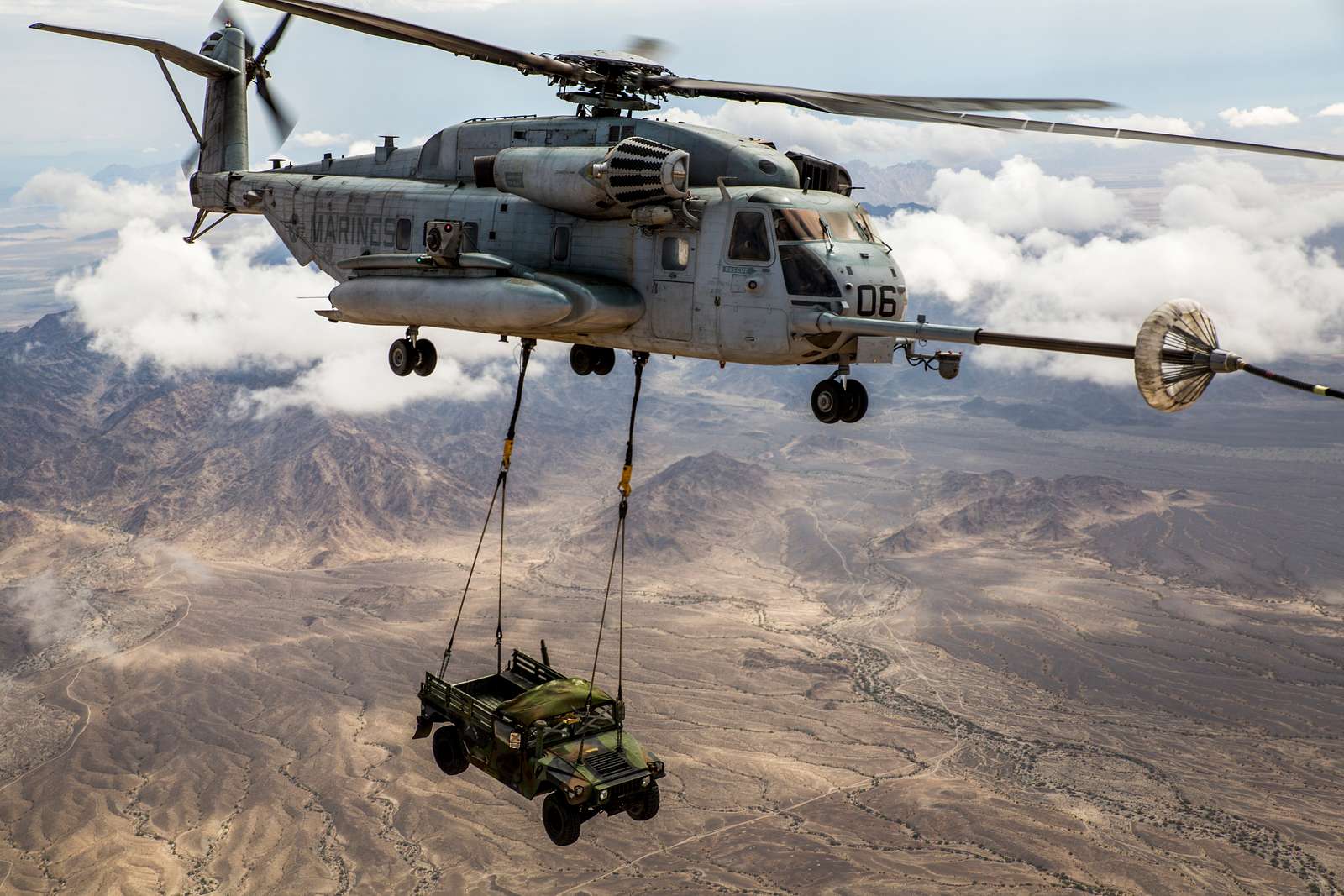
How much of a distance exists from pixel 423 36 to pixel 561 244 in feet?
18.4

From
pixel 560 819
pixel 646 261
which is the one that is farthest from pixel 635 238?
pixel 560 819

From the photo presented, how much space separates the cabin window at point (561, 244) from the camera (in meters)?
25.9

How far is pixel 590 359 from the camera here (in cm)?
3030

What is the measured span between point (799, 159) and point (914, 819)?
7455 inches

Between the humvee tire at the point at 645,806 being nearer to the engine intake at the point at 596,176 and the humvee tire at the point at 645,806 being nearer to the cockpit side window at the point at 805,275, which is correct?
the cockpit side window at the point at 805,275

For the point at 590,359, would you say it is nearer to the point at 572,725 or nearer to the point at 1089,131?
the point at 572,725

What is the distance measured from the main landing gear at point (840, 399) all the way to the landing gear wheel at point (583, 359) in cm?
810

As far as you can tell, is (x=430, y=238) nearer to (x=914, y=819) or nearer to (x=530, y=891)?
(x=530, y=891)

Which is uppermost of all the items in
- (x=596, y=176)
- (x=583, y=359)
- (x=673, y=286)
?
(x=596, y=176)

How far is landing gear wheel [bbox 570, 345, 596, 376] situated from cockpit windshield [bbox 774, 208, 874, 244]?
8250mm

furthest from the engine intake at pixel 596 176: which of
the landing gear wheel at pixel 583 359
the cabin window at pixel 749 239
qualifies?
the landing gear wheel at pixel 583 359

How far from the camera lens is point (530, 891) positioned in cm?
17762

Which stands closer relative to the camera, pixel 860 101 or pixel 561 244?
pixel 860 101

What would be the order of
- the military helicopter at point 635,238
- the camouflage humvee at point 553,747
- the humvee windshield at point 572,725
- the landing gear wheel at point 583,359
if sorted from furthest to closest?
the landing gear wheel at point 583,359, the humvee windshield at point 572,725, the camouflage humvee at point 553,747, the military helicopter at point 635,238
